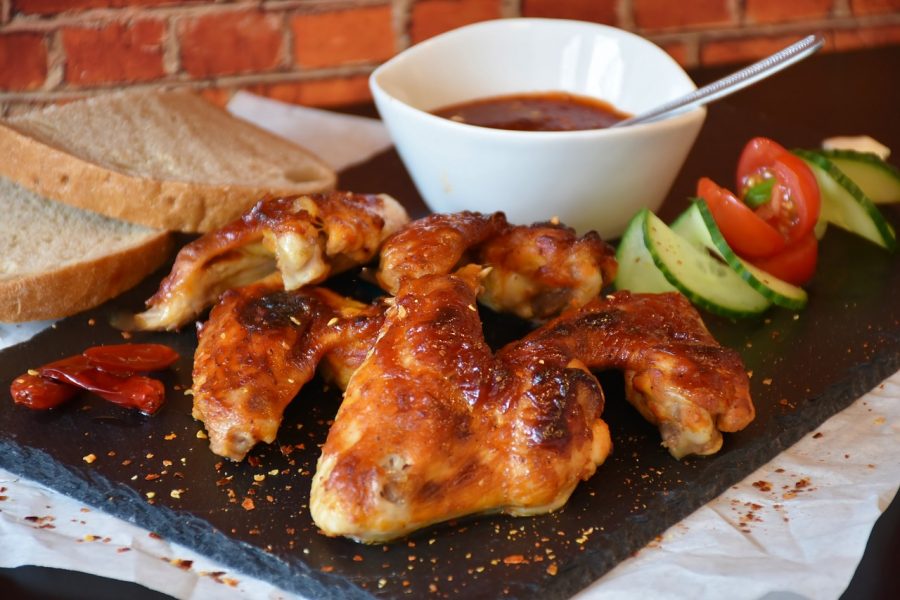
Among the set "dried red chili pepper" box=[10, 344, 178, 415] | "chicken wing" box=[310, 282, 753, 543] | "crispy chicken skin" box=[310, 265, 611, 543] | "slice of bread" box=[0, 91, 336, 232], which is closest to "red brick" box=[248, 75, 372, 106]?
"slice of bread" box=[0, 91, 336, 232]

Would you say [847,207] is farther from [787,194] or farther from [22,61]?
[22,61]

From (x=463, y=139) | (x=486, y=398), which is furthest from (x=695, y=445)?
(x=463, y=139)

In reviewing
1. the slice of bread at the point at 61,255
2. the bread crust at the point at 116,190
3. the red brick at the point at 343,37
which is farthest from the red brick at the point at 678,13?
the slice of bread at the point at 61,255

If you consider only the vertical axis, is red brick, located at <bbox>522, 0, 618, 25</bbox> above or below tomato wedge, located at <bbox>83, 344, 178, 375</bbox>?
above

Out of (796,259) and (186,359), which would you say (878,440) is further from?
(186,359)

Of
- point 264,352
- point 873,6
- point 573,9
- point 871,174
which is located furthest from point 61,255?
point 873,6

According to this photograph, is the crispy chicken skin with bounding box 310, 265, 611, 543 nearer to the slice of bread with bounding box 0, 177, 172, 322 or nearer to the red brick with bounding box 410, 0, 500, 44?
the slice of bread with bounding box 0, 177, 172, 322
